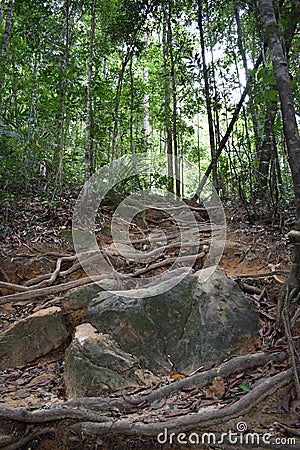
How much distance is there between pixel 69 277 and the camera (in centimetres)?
513

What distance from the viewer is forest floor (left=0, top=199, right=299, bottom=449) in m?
2.81

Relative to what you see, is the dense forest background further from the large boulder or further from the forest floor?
the large boulder

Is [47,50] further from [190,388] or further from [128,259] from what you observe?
[190,388]

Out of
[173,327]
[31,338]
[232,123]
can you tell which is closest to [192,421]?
[173,327]

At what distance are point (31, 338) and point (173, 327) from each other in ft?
4.94

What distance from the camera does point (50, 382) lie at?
11.8ft

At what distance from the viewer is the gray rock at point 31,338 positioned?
3967 mm

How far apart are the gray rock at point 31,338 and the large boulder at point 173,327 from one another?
48 centimetres

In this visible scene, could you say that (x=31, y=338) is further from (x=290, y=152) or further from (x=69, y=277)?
(x=290, y=152)

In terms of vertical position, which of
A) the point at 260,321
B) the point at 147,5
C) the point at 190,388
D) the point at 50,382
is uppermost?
the point at 147,5

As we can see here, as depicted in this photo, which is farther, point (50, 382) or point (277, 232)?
point (277, 232)

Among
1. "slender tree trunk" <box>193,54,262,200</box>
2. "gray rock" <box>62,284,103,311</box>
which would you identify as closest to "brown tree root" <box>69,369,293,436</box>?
"gray rock" <box>62,284,103,311</box>

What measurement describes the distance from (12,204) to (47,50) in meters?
3.41

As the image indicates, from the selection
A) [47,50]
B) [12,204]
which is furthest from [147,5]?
[12,204]
